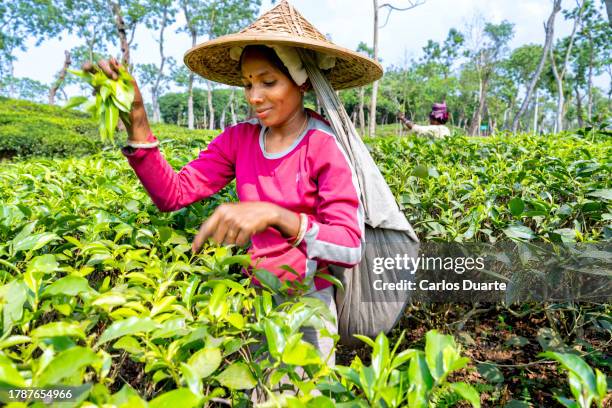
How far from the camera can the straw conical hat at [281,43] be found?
1333 millimetres

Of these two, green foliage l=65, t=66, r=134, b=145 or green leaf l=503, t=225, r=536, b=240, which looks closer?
green foliage l=65, t=66, r=134, b=145

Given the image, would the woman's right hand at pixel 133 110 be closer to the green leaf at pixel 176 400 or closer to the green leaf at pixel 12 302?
the green leaf at pixel 12 302

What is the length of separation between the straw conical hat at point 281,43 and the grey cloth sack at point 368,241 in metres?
0.09

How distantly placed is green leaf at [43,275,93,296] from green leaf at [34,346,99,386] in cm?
22

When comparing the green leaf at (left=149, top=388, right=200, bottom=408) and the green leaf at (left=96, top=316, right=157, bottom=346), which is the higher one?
the green leaf at (left=96, top=316, right=157, bottom=346)

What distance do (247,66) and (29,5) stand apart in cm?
3314

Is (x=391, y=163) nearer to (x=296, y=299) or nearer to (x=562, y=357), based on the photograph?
(x=296, y=299)

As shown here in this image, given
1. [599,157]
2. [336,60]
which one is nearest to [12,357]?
[336,60]

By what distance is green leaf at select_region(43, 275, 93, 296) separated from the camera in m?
0.73

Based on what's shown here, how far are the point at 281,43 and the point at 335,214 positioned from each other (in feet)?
1.79

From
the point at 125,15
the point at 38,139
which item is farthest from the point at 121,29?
the point at 125,15

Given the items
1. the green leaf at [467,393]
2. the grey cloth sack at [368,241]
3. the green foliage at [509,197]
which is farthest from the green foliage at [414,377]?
the green foliage at [509,197]

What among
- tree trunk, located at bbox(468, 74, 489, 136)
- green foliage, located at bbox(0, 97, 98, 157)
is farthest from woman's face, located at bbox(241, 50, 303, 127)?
tree trunk, located at bbox(468, 74, 489, 136)

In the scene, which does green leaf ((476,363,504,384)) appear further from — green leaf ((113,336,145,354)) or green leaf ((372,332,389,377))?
green leaf ((113,336,145,354))
